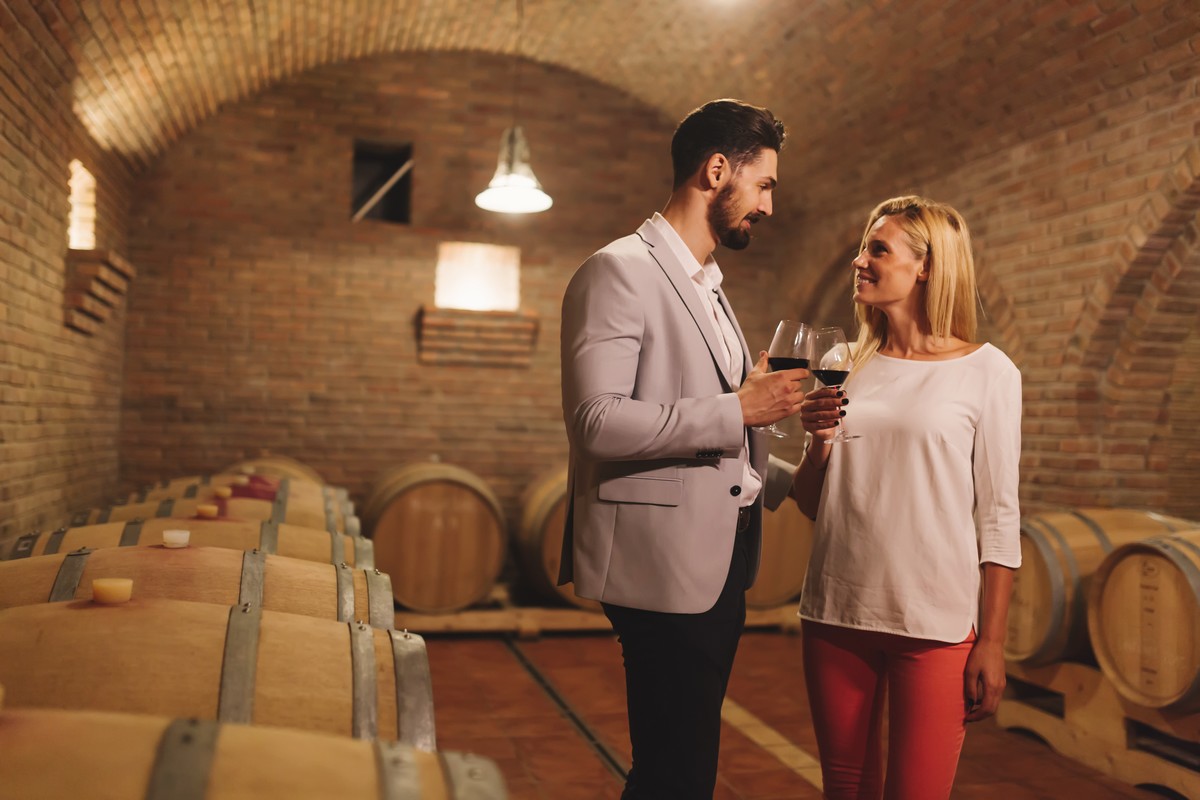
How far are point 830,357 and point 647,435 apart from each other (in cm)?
44

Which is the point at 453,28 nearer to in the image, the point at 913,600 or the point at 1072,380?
the point at 1072,380

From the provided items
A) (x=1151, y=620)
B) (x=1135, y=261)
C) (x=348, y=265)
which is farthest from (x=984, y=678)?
(x=348, y=265)

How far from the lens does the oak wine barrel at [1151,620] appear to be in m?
3.09

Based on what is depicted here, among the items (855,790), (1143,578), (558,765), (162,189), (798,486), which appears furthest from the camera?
(162,189)

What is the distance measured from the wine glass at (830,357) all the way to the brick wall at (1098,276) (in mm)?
2883

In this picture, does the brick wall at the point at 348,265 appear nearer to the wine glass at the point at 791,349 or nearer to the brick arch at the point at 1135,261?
the brick arch at the point at 1135,261

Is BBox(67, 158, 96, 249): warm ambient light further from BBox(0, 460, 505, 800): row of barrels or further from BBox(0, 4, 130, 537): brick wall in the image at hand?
BBox(0, 460, 505, 800): row of barrels

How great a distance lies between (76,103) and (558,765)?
12.4ft

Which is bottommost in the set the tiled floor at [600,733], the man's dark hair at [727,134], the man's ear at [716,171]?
the tiled floor at [600,733]

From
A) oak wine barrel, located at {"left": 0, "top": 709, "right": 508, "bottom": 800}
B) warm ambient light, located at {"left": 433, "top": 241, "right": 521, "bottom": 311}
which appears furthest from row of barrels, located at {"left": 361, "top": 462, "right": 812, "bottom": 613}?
oak wine barrel, located at {"left": 0, "top": 709, "right": 508, "bottom": 800}

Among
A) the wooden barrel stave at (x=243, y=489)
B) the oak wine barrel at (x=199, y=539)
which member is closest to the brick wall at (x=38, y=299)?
the wooden barrel stave at (x=243, y=489)

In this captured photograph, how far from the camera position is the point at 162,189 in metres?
6.26

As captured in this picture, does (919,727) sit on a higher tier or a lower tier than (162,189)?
lower

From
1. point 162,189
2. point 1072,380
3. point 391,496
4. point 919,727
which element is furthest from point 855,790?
point 162,189
